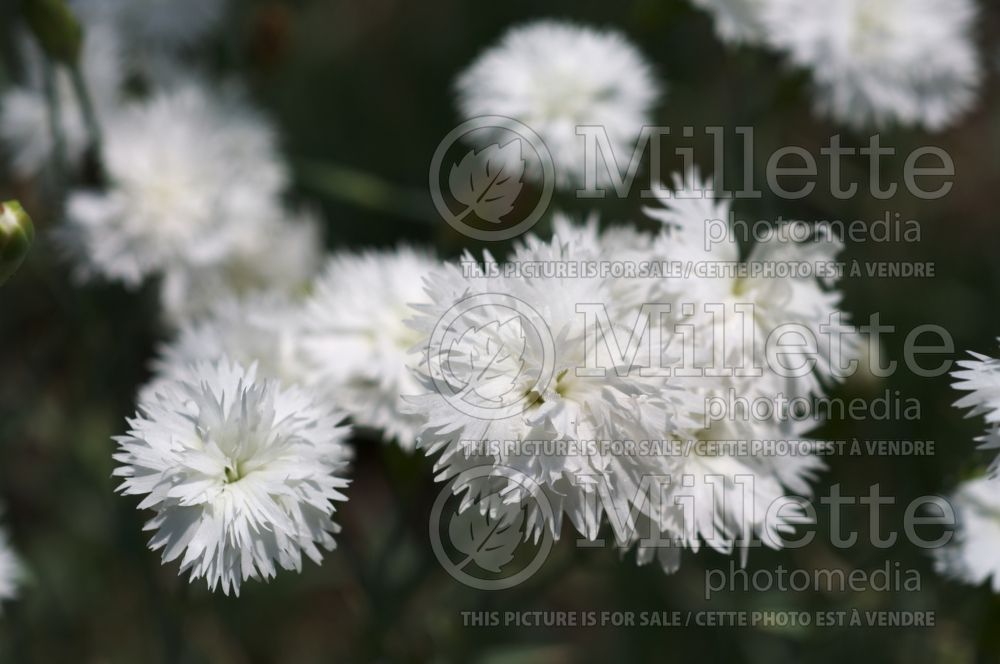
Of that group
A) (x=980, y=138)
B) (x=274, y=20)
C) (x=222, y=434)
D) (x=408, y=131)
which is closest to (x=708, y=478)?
(x=222, y=434)

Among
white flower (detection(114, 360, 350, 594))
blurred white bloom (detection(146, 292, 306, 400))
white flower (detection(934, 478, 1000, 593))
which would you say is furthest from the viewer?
blurred white bloom (detection(146, 292, 306, 400))

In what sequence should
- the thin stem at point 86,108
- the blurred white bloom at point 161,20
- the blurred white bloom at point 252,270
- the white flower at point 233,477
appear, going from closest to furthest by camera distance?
1. the white flower at point 233,477
2. the thin stem at point 86,108
3. the blurred white bloom at point 252,270
4. the blurred white bloom at point 161,20

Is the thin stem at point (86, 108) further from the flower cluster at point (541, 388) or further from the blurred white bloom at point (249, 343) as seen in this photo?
the blurred white bloom at point (249, 343)

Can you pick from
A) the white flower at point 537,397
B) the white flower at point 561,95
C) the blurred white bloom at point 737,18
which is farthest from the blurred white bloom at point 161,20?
the white flower at point 537,397

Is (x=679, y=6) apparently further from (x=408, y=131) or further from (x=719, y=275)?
(x=408, y=131)

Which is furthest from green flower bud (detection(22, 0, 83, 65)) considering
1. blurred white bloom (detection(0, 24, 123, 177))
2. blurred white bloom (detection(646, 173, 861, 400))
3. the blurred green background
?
blurred white bloom (detection(646, 173, 861, 400))

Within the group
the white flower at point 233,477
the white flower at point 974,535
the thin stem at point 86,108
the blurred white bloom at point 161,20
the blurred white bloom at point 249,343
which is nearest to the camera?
the white flower at point 233,477

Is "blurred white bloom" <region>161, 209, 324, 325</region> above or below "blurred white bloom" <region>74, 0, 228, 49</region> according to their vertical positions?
below

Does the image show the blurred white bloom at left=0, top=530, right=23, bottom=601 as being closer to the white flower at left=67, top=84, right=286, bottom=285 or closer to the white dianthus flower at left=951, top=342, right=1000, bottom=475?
the white flower at left=67, top=84, right=286, bottom=285
